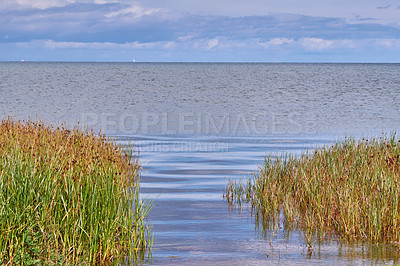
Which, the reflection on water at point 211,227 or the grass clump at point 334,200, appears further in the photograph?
the grass clump at point 334,200

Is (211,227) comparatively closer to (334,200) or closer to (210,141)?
(334,200)

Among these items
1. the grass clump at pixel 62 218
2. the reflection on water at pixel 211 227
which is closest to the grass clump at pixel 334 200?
the reflection on water at pixel 211 227

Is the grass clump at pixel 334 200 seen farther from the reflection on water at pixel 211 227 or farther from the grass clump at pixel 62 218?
the grass clump at pixel 62 218

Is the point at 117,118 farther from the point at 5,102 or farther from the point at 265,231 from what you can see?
the point at 265,231

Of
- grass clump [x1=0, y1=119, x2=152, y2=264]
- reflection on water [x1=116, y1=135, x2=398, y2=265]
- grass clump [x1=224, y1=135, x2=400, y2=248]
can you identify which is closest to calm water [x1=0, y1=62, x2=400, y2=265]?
reflection on water [x1=116, y1=135, x2=398, y2=265]

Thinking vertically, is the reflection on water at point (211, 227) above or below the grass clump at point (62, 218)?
below

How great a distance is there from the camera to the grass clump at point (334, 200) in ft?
36.4

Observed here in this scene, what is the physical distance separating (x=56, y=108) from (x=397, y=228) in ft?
164

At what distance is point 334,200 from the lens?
11750 mm

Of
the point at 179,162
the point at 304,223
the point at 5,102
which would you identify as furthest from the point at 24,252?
the point at 5,102

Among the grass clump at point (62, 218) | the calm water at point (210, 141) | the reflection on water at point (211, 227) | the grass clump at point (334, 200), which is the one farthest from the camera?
the grass clump at point (334, 200)

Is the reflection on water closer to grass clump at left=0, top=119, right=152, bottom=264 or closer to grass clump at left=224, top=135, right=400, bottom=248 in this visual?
grass clump at left=224, top=135, right=400, bottom=248

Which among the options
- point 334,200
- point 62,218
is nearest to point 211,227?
point 334,200

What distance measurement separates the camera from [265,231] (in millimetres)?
12219
